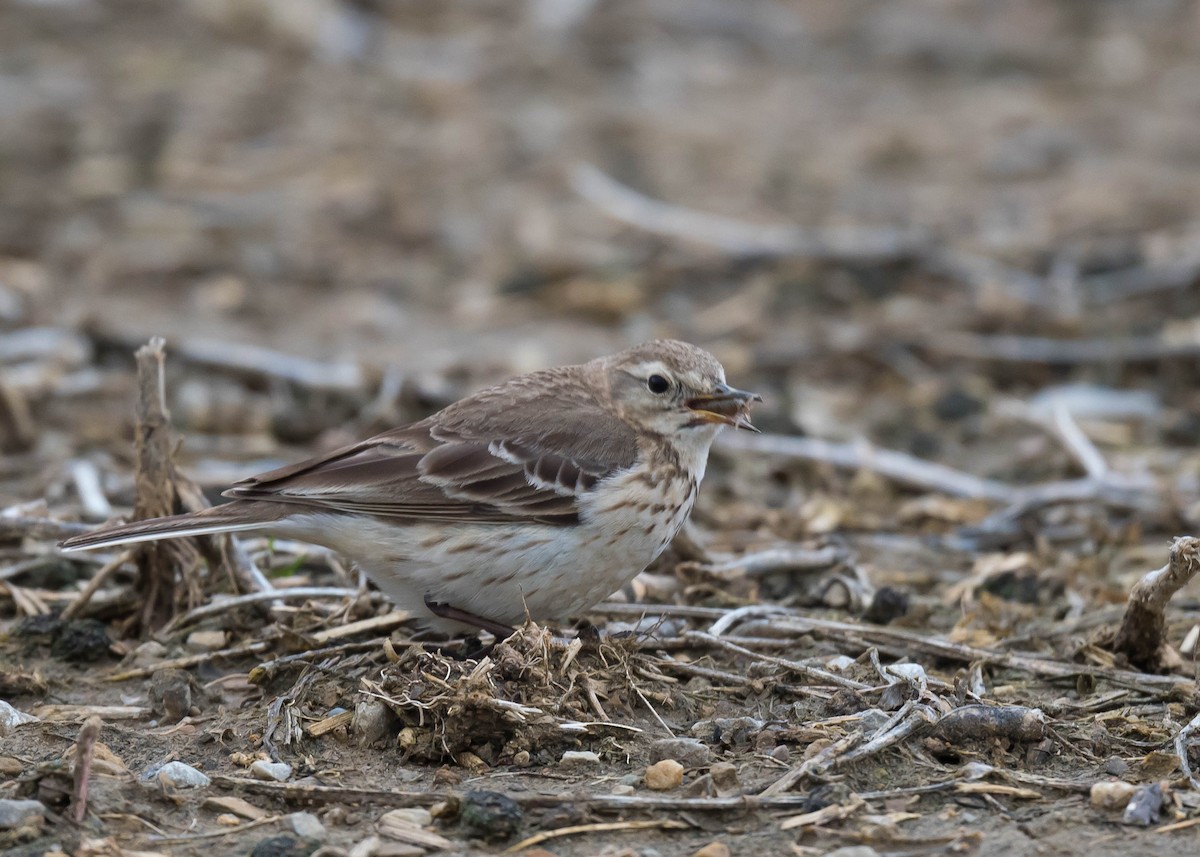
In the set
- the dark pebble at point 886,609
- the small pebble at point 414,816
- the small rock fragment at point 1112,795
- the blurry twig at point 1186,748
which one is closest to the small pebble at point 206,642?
the small pebble at point 414,816

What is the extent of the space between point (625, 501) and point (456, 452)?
70cm

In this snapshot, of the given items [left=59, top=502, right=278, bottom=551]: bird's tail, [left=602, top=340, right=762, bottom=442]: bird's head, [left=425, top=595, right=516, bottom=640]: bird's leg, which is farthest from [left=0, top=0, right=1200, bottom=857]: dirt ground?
[left=602, top=340, right=762, bottom=442]: bird's head

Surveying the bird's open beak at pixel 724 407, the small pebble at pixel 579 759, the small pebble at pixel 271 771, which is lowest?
the small pebble at pixel 271 771

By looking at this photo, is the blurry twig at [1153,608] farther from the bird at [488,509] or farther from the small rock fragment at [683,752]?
the small rock fragment at [683,752]

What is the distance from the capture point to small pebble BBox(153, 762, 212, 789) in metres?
5.04

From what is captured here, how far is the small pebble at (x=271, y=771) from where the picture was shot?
510 cm

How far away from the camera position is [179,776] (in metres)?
5.07

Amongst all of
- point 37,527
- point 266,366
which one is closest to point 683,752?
point 37,527

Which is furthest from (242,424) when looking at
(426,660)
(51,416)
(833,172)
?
(833,172)

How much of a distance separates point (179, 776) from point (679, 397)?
98.2 inches

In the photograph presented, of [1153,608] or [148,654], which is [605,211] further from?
[1153,608]

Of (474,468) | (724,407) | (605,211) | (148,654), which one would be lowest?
(148,654)

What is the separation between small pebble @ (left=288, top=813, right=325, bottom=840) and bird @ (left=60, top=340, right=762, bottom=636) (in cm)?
119

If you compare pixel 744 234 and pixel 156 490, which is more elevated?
pixel 744 234
